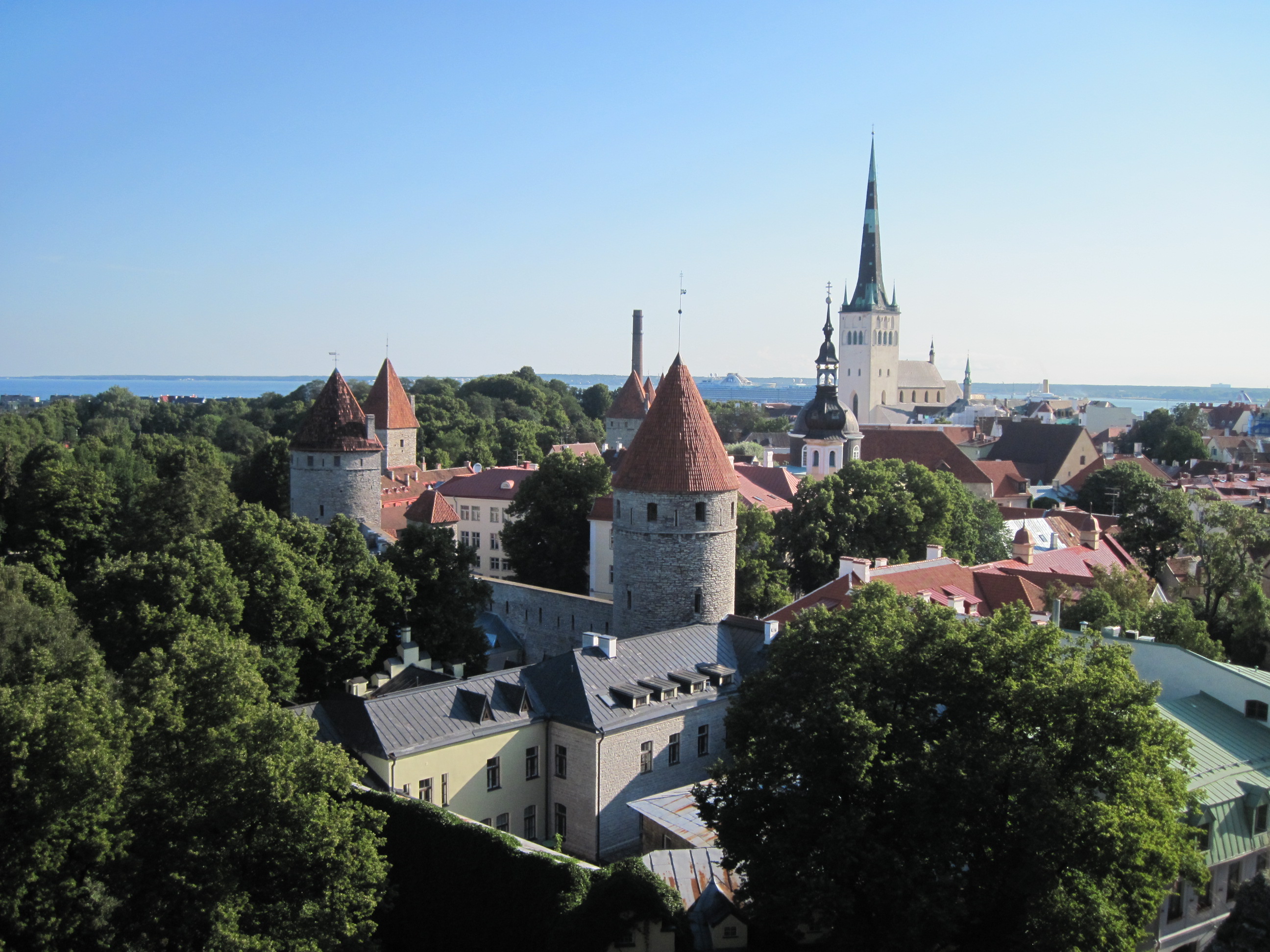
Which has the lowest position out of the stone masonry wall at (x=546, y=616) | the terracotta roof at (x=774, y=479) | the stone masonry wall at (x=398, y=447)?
the stone masonry wall at (x=546, y=616)

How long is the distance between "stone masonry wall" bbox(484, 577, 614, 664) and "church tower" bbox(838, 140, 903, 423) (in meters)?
81.9

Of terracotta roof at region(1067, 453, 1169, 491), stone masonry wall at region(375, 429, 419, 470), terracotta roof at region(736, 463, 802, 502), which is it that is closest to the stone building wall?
stone masonry wall at region(375, 429, 419, 470)

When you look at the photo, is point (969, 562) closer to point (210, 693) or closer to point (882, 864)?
point (882, 864)

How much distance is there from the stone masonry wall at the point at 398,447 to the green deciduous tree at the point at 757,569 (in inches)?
867

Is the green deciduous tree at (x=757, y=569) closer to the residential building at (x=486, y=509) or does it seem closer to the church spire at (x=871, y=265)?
the residential building at (x=486, y=509)

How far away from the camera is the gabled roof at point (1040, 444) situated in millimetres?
79500

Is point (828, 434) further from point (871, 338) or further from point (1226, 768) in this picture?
point (871, 338)

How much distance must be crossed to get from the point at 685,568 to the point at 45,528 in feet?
78.5

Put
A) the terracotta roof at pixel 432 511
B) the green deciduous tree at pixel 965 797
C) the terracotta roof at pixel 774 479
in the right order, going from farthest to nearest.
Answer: the terracotta roof at pixel 774 479 → the terracotta roof at pixel 432 511 → the green deciduous tree at pixel 965 797

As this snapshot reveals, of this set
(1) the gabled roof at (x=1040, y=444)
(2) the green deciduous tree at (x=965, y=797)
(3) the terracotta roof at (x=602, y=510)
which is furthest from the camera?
(1) the gabled roof at (x=1040, y=444)

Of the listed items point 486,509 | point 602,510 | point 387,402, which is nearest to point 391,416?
point 387,402

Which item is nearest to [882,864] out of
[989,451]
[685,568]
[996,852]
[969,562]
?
[996,852]

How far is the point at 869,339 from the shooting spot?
4422 inches

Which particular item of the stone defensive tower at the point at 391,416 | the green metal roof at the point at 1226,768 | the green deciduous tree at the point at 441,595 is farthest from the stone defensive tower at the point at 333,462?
the green metal roof at the point at 1226,768
